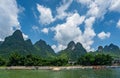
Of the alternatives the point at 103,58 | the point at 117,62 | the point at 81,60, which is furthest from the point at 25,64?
the point at 117,62

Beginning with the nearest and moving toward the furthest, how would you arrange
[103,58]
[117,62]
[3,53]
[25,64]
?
[25,64]
[103,58]
[117,62]
[3,53]

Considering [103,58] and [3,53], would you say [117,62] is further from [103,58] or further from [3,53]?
[3,53]

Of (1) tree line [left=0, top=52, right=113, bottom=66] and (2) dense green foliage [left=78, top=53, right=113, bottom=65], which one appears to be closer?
(1) tree line [left=0, top=52, right=113, bottom=66]

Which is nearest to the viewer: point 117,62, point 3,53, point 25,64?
point 25,64

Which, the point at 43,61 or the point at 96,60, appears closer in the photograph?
the point at 43,61

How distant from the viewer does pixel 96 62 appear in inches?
4838

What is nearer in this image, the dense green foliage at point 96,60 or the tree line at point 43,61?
the tree line at point 43,61

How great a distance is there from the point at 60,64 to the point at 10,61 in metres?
23.4

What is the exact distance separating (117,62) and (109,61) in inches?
1489

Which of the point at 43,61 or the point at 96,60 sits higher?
the point at 96,60

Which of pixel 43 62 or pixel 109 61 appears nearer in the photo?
pixel 43 62

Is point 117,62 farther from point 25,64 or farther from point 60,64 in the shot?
point 25,64

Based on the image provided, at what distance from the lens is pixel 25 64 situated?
354ft

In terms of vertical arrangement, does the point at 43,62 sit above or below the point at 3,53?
below
